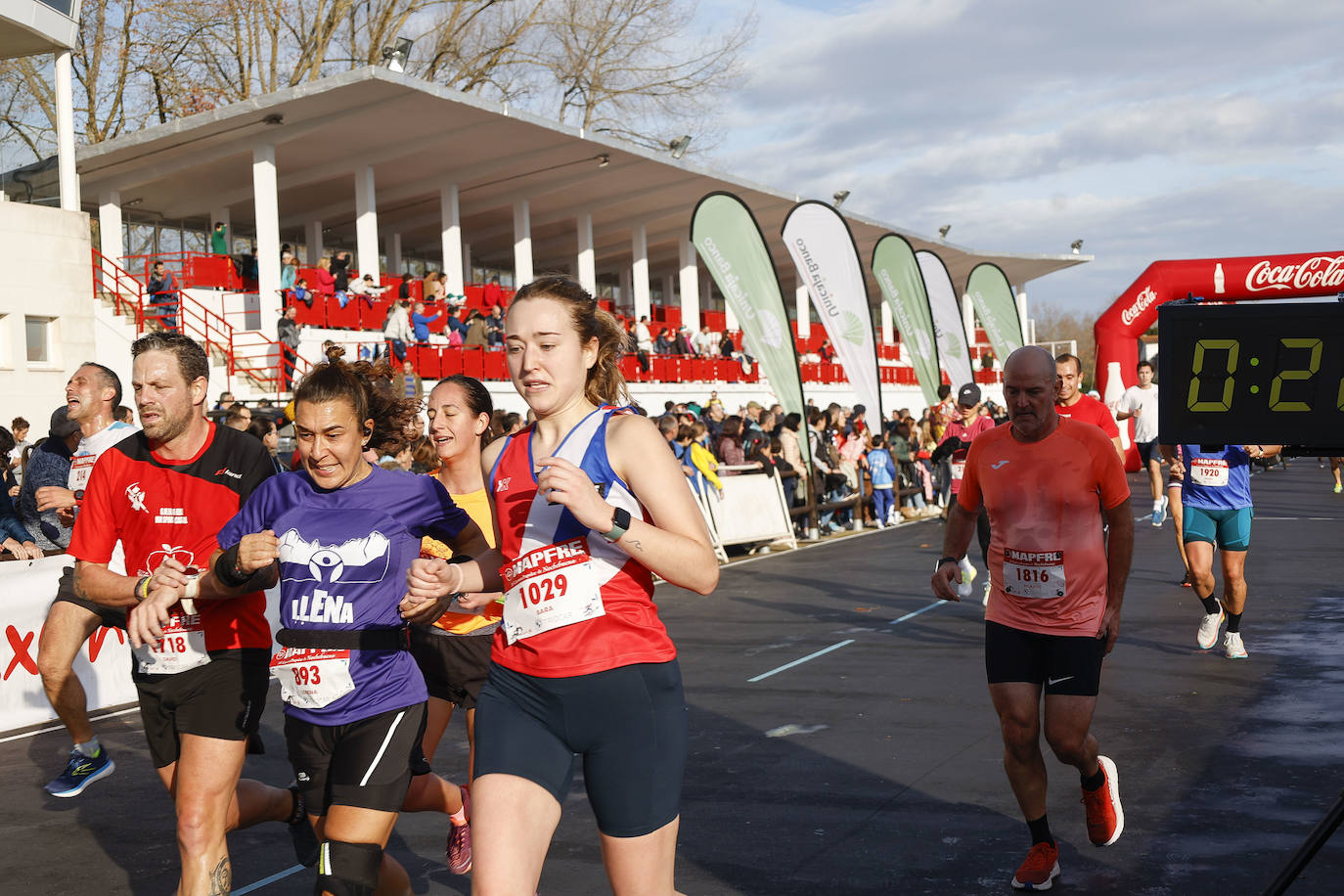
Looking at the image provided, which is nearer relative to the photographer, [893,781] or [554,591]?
[554,591]

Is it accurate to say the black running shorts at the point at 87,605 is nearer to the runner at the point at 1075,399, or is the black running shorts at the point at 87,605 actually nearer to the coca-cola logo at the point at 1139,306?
the runner at the point at 1075,399

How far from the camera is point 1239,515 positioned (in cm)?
877

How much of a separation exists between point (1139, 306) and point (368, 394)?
21.2 metres

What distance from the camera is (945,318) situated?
27688 mm

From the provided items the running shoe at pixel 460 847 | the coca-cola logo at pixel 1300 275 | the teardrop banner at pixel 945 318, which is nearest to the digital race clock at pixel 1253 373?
the running shoe at pixel 460 847

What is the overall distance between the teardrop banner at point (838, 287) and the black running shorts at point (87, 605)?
47.1 ft

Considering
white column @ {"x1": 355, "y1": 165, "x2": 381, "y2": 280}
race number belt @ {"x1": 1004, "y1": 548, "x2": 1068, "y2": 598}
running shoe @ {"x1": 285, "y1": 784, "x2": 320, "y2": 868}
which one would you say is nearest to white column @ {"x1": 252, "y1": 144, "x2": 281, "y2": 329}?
white column @ {"x1": 355, "y1": 165, "x2": 381, "y2": 280}

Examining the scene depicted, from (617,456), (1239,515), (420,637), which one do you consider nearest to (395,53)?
(1239,515)

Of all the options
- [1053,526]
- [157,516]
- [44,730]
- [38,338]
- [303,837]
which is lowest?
[44,730]

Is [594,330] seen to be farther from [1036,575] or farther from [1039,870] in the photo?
[1039,870]

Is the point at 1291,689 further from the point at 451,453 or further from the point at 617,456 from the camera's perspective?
the point at 617,456

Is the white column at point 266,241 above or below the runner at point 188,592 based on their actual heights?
above

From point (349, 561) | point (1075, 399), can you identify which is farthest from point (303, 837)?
point (1075, 399)

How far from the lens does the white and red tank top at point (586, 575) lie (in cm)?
300
